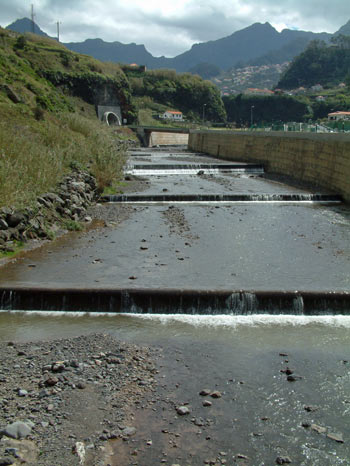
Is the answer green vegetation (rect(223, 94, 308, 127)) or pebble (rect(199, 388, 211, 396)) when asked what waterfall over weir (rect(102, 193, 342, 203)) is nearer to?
pebble (rect(199, 388, 211, 396))

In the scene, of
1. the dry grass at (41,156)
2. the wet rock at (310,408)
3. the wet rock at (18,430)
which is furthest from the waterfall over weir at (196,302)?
the dry grass at (41,156)

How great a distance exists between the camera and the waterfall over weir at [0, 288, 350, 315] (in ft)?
32.5

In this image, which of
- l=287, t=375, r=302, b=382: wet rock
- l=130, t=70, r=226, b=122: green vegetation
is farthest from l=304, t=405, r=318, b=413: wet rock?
l=130, t=70, r=226, b=122: green vegetation

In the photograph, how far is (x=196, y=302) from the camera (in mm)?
9938

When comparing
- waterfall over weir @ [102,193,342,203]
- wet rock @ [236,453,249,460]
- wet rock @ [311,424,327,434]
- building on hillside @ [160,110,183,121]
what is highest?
building on hillside @ [160,110,183,121]

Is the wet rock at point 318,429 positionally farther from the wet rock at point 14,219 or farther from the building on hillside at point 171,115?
the building on hillside at point 171,115

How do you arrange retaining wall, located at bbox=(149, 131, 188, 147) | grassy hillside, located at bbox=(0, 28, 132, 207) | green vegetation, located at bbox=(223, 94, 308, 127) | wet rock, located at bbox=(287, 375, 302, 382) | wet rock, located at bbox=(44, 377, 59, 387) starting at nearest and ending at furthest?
wet rock, located at bbox=(44, 377, 59, 387) → wet rock, located at bbox=(287, 375, 302, 382) → grassy hillside, located at bbox=(0, 28, 132, 207) → retaining wall, located at bbox=(149, 131, 188, 147) → green vegetation, located at bbox=(223, 94, 308, 127)

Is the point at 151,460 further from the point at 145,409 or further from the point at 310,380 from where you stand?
the point at 310,380

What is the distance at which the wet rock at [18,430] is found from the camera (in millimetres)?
5441

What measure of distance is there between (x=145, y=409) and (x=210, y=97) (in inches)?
6230

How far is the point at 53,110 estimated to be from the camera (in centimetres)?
3797

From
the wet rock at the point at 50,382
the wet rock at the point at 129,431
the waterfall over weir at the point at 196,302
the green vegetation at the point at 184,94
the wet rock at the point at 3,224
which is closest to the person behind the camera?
the wet rock at the point at 129,431

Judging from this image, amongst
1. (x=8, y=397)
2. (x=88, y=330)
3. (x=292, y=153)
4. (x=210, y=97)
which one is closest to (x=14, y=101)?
(x=292, y=153)

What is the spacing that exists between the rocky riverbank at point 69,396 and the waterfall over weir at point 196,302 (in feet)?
5.40
